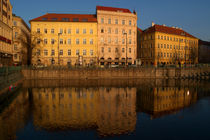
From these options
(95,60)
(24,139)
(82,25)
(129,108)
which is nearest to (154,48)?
(95,60)

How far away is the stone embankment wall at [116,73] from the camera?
159 feet

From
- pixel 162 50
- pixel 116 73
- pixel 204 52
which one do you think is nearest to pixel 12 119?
pixel 116 73

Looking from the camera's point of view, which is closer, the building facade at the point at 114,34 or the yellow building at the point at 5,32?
the yellow building at the point at 5,32

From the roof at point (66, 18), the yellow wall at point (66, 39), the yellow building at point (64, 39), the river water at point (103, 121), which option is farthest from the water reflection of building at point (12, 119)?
the roof at point (66, 18)

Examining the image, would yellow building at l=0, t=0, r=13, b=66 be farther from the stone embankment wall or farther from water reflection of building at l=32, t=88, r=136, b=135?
water reflection of building at l=32, t=88, r=136, b=135

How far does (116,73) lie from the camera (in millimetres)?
51875

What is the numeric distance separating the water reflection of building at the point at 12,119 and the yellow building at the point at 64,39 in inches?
1503

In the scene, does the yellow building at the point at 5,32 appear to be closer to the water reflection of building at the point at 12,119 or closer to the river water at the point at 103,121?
the water reflection of building at the point at 12,119

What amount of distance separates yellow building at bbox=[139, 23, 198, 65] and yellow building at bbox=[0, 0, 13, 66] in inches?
2174

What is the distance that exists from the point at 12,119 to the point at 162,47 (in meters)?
71.4

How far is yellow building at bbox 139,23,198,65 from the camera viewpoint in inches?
2938

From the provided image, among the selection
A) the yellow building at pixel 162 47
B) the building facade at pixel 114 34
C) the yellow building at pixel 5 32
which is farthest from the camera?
the yellow building at pixel 162 47

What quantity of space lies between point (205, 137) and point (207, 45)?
110 metres

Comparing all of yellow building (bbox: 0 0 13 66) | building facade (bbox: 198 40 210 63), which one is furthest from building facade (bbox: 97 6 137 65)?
building facade (bbox: 198 40 210 63)
